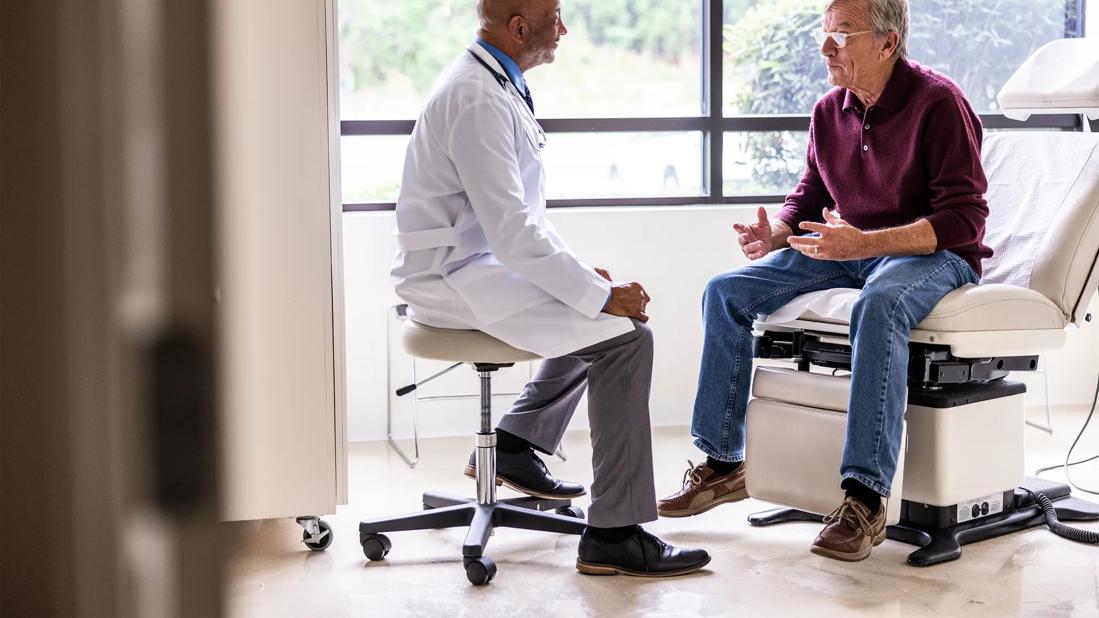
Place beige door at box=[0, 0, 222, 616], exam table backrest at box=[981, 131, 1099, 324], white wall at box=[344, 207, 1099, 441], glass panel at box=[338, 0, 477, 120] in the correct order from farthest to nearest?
glass panel at box=[338, 0, 477, 120], white wall at box=[344, 207, 1099, 441], exam table backrest at box=[981, 131, 1099, 324], beige door at box=[0, 0, 222, 616]

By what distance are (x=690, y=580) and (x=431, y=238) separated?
94cm

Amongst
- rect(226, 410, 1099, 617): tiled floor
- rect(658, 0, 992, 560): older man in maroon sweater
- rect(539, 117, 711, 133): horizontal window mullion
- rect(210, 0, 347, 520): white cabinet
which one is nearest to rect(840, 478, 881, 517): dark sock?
rect(658, 0, 992, 560): older man in maroon sweater

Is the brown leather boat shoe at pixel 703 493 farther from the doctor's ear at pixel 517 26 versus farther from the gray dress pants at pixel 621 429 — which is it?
the doctor's ear at pixel 517 26

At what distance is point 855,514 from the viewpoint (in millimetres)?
2400

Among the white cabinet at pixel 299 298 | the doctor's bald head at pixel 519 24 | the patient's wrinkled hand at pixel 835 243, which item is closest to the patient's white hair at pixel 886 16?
the patient's wrinkled hand at pixel 835 243

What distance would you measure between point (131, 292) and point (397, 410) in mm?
3696

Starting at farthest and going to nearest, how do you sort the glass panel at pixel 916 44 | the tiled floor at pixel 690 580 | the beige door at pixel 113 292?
1. the glass panel at pixel 916 44
2. the tiled floor at pixel 690 580
3. the beige door at pixel 113 292

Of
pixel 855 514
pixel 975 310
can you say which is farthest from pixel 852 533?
pixel 975 310

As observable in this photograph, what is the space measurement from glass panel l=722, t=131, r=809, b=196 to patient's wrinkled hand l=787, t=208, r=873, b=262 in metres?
1.69

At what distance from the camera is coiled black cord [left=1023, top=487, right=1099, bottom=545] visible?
263 cm

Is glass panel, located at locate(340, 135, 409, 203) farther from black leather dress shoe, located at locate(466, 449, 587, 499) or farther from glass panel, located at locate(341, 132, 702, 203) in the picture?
black leather dress shoe, located at locate(466, 449, 587, 499)

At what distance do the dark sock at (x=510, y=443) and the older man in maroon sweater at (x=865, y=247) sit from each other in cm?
39

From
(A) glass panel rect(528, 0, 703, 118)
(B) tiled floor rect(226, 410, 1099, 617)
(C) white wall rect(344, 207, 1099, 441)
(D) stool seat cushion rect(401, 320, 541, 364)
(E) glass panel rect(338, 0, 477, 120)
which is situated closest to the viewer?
(B) tiled floor rect(226, 410, 1099, 617)

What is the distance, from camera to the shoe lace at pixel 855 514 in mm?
2381
